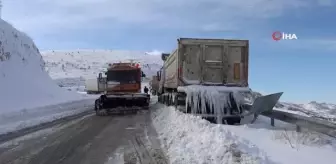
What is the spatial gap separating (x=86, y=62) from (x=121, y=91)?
111 meters

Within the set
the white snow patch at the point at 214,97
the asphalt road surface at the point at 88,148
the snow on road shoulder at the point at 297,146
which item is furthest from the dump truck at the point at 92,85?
the snow on road shoulder at the point at 297,146

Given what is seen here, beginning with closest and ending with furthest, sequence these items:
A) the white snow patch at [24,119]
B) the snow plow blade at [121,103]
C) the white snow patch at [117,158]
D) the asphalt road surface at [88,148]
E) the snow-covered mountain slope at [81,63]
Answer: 1. the white snow patch at [117,158]
2. the asphalt road surface at [88,148]
3. the white snow patch at [24,119]
4. the snow plow blade at [121,103]
5. the snow-covered mountain slope at [81,63]

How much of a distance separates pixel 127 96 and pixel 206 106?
973 centimetres

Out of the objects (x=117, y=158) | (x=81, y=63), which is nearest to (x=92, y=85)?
(x=117, y=158)

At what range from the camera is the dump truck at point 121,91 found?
75.4 ft

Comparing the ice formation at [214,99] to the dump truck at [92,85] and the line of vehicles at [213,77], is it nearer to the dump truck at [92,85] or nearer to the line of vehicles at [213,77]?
the line of vehicles at [213,77]

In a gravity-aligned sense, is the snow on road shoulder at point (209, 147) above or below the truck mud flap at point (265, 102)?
below

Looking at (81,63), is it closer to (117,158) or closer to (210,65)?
(210,65)

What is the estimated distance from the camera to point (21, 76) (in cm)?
3056

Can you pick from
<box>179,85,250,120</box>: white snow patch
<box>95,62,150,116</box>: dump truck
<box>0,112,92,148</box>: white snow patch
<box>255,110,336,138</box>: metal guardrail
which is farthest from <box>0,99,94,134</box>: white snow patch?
<box>255,110,336,138</box>: metal guardrail

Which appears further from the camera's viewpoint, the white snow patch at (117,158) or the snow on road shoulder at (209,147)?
the white snow patch at (117,158)

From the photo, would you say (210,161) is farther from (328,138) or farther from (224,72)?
(224,72)

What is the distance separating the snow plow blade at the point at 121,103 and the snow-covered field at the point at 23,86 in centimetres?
186

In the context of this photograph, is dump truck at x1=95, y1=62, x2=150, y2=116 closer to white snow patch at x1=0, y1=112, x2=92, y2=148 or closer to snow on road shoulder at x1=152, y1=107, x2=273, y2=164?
white snow patch at x1=0, y1=112, x2=92, y2=148
